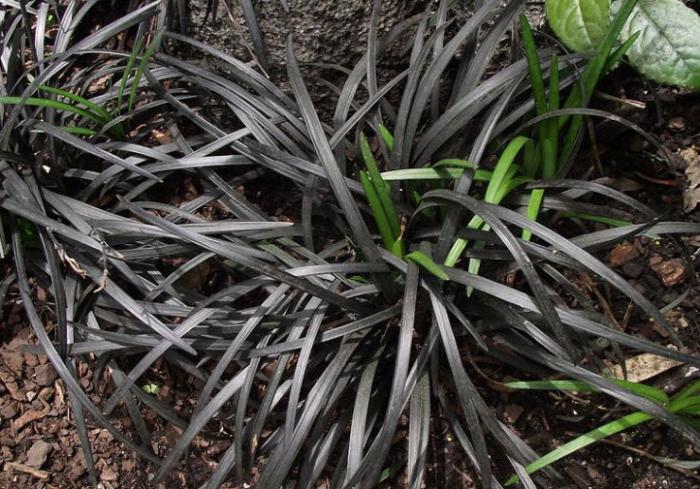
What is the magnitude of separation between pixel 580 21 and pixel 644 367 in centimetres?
97

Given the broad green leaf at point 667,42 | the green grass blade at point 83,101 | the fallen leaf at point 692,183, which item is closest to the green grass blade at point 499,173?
the broad green leaf at point 667,42

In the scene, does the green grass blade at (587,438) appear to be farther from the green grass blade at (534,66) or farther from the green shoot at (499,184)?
the green grass blade at (534,66)

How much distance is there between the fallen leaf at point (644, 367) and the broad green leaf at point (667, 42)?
76cm

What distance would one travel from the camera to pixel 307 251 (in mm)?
1880

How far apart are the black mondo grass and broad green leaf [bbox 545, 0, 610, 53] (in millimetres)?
69

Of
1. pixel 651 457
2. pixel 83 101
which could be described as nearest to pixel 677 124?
pixel 651 457

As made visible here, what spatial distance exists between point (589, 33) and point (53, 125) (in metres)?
1.50

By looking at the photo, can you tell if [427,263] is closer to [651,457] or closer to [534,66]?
[534,66]

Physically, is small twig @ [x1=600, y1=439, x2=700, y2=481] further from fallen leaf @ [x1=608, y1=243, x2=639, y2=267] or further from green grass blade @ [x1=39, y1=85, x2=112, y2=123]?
green grass blade @ [x1=39, y1=85, x2=112, y2=123]

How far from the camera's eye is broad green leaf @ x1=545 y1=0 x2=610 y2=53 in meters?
1.75

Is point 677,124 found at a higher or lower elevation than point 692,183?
higher

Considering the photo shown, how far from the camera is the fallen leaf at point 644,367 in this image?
6.43 ft

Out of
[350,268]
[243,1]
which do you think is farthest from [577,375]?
[243,1]

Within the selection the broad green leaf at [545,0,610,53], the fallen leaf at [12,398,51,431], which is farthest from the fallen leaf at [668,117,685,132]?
the fallen leaf at [12,398,51,431]
